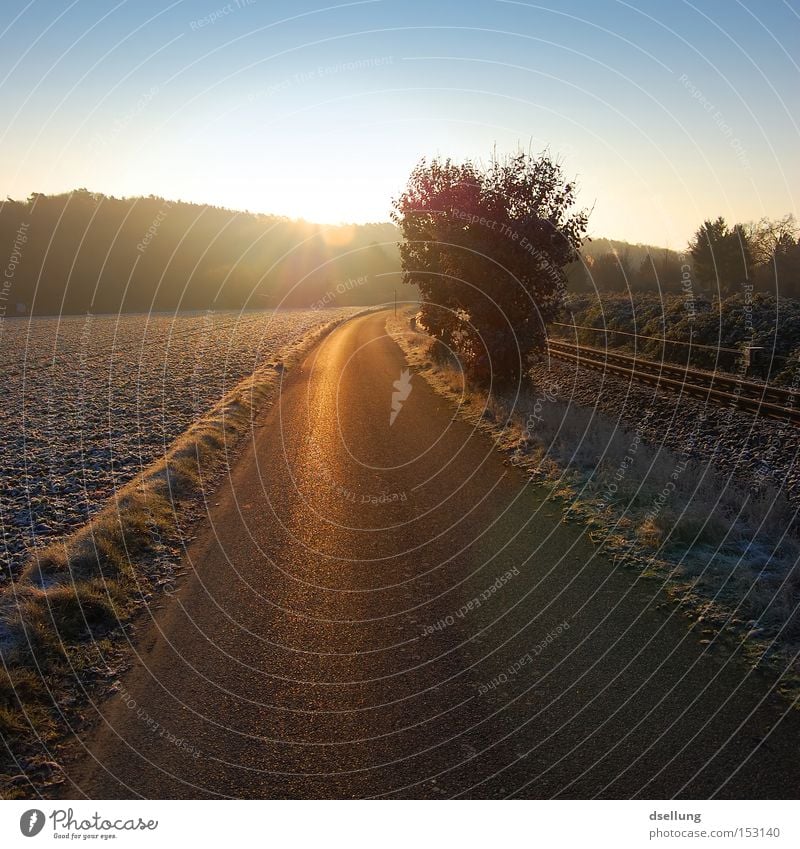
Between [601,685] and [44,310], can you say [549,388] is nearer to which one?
[601,685]

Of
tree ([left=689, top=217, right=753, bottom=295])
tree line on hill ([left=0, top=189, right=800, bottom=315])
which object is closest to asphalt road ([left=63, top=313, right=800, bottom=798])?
tree line on hill ([left=0, top=189, right=800, bottom=315])

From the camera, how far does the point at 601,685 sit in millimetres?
6379

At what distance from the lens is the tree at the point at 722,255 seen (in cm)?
5616

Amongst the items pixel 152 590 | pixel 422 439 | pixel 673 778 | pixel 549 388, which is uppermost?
pixel 549 388

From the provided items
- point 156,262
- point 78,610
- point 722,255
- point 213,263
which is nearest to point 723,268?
point 722,255

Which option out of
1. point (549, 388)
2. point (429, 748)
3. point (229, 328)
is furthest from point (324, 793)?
point (229, 328)

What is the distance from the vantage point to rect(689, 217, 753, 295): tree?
5616 centimetres

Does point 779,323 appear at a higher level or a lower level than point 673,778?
higher

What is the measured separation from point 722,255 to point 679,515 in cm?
5531

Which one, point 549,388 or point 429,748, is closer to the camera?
point 429,748

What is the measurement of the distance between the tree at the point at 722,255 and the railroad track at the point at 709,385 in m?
35.7

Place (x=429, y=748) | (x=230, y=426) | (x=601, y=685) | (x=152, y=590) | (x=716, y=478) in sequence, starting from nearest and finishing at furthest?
1. (x=429, y=748)
2. (x=601, y=685)
3. (x=152, y=590)
4. (x=716, y=478)
5. (x=230, y=426)

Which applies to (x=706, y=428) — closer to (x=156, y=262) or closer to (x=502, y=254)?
(x=502, y=254)

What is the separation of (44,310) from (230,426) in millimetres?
66507
